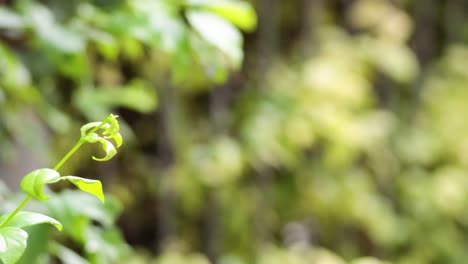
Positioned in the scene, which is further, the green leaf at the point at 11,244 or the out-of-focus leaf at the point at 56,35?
the out-of-focus leaf at the point at 56,35

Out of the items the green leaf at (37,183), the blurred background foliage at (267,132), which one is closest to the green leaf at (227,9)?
the blurred background foliage at (267,132)

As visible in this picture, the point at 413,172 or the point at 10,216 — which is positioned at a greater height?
the point at 413,172

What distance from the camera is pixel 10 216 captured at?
0.46 meters

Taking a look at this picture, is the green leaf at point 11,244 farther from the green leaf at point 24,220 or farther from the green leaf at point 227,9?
the green leaf at point 227,9

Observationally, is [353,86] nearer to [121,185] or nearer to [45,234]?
[121,185]

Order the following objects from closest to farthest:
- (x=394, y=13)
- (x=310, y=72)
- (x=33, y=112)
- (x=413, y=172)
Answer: (x=33, y=112)
(x=310, y=72)
(x=394, y=13)
(x=413, y=172)

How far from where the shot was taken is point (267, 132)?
1.52 m

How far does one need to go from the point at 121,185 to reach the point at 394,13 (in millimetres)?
923

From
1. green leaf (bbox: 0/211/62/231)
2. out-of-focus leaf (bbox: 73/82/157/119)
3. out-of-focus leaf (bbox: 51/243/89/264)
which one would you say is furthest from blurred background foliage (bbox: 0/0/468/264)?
green leaf (bbox: 0/211/62/231)

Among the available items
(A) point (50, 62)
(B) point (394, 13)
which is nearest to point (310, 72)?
(B) point (394, 13)

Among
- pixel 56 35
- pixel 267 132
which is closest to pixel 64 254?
pixel 56 35

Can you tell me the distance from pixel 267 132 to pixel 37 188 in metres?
1.09

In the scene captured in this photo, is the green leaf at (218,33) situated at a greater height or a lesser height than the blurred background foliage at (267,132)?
lesser

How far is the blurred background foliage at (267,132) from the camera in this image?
0.98 m
